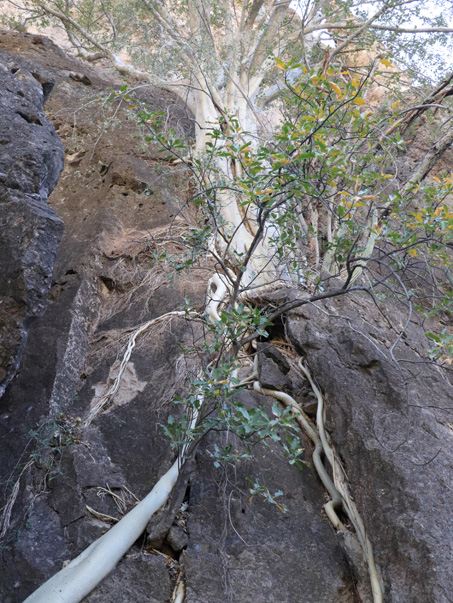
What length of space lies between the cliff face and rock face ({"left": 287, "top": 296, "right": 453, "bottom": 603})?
0.04ft

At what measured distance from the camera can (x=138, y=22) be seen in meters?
10.3

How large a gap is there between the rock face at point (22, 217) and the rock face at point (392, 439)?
1.97 metres

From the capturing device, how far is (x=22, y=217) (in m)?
3.75

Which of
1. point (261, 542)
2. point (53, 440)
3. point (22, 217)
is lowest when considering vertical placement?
point (261, 542)

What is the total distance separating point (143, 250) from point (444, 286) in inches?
161

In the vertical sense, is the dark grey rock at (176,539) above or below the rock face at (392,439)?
below

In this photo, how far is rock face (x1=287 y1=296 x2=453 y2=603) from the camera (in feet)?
11.3

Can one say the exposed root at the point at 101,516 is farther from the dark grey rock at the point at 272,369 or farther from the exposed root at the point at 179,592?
the dark grey rock at the point at 272,369

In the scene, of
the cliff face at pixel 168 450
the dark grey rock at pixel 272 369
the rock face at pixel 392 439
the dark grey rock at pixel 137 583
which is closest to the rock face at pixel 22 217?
the cliff face at pixel 168 450

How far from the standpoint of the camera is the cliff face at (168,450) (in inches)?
142

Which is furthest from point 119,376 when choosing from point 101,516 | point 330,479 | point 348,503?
point 348,503

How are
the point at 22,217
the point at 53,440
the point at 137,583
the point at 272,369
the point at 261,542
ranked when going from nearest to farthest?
the point at 137,583, the point at 22,217, the point at 261,542, the point at 53,440, the point at 272,369

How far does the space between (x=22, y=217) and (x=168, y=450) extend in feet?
7.51

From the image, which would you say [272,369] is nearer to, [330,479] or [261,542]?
[330,479]
